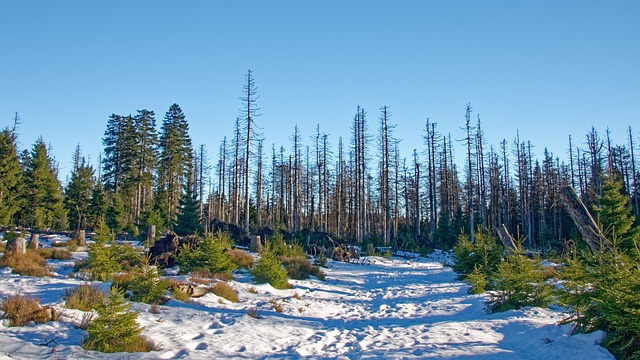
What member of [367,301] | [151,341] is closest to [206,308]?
[151,341]

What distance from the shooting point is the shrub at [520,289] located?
11.1 metres

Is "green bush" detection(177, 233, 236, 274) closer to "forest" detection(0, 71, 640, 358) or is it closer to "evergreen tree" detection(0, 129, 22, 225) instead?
"forest" detection(0, 71, 640, 358)

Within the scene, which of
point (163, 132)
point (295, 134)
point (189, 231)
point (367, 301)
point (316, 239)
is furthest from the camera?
point (295, 134)

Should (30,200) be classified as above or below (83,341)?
above

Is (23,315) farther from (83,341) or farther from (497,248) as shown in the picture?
(497,248)

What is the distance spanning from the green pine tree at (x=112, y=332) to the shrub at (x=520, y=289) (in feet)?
28.9

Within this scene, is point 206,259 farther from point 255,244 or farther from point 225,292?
point 255,244

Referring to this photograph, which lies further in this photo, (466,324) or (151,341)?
(466,324)

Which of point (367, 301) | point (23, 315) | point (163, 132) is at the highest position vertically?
point (163, 132)

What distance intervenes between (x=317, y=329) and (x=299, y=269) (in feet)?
27.6

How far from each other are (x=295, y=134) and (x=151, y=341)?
46.0 metres

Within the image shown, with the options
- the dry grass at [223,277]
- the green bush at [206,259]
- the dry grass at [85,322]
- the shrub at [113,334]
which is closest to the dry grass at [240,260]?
the green bush at [206,259]

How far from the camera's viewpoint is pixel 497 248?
16859 mm

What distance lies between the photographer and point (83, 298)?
29.4ft
